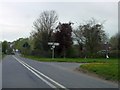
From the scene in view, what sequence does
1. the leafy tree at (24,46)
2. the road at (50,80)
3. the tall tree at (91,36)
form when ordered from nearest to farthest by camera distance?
1. the road at (50,80)
2. the tall tree at (91,36)
3. the leafy tree at (24,46)

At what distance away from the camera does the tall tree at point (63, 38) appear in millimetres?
91312

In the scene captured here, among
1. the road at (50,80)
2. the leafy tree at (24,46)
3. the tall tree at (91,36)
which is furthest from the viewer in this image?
the leafy tree at (24,46)

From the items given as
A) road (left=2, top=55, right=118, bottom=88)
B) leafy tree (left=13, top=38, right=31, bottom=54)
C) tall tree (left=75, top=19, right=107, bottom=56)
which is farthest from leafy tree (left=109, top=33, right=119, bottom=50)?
road (left=2, top=55, right=118, bottom=88)

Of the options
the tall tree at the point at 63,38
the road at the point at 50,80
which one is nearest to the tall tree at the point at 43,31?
the tall tree at the point at 63,38

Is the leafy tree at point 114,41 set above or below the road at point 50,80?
above

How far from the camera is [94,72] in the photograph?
25.0 meters

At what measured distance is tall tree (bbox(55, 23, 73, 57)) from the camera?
300 ft

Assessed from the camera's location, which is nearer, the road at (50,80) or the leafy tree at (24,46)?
the road at (50,80)

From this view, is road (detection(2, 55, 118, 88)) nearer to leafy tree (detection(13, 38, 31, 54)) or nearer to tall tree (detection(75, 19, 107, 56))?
tall tree (detection(75, 19, 107, 56))

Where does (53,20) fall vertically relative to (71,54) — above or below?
above

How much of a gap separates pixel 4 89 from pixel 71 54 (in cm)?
7889

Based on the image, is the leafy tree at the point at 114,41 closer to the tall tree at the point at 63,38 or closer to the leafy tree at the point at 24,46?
the tall tree at the point at 63,38

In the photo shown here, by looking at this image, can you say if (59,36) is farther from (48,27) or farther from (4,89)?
(4,89)

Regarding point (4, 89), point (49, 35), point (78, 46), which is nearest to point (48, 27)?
point (49, 35)
